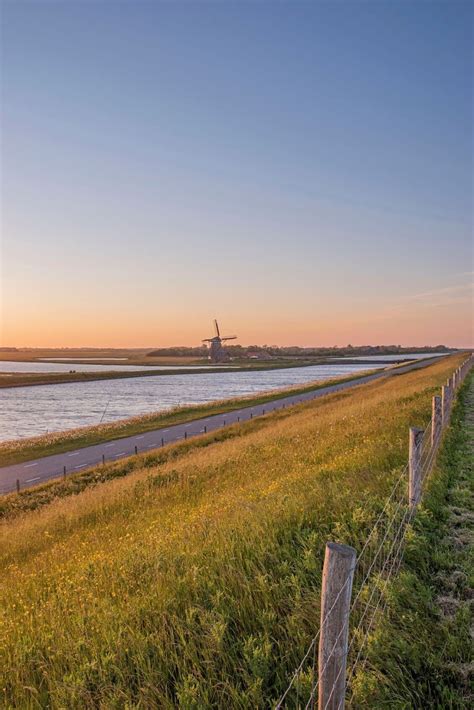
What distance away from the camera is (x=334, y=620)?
317 cm

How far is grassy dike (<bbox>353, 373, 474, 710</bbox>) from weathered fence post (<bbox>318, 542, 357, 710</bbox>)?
0.83 m

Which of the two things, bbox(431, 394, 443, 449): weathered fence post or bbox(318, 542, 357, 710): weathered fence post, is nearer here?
bbox(318, 542, 357, 710): weathered fence post

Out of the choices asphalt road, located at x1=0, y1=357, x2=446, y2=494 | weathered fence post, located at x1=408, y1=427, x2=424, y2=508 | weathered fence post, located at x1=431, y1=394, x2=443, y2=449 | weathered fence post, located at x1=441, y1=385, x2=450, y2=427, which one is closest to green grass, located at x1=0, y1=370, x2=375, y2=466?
asphalt road, located at x1=0, y1=357, x2=446, y2=494

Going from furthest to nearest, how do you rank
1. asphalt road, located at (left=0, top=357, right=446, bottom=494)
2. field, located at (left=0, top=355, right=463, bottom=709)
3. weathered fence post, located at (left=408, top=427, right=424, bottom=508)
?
1. asphalt road, located at (left=0, top=357, right=446, bottom=494)
2. weathered fence post, located at (left=408, top=427, right=424, bottom=508)
3. field, located at (left=0, top=355, right=463, bottom=709)

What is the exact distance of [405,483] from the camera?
340 inches

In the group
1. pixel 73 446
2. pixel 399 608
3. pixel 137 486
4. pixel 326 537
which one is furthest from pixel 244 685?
pixel 73 446

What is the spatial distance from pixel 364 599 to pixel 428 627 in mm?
654

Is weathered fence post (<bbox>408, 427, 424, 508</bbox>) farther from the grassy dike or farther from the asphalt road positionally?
the asphalt road

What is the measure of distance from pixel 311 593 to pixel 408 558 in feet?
6.14

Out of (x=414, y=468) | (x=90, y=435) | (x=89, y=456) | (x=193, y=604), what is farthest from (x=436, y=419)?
(x=90, y=435)

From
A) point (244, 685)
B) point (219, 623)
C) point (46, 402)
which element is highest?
point (219, 623)

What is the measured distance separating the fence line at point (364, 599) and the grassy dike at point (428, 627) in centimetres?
13

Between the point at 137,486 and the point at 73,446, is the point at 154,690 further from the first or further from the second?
the point at 73,446

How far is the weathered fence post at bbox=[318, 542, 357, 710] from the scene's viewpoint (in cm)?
307
